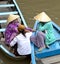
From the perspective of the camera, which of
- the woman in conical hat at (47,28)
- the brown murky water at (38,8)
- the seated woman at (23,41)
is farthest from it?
the brown murky water at (38,8)

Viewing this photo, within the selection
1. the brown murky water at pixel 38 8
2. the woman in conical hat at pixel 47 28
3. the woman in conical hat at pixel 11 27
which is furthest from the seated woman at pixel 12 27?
the brown murky water at pixel 38 8

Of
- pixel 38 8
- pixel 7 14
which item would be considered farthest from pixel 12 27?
pixel 38 8

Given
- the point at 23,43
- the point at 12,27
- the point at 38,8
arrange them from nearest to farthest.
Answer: the point at 23,43 → the point at 12,27 → the point at 38,8

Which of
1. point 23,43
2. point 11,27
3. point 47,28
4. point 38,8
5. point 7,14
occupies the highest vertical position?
point 47,28

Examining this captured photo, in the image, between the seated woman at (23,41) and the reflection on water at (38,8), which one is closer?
the seated woman at (23,41)

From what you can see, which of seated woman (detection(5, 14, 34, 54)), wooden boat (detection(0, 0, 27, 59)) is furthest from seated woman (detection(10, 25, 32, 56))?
wooden boat (detection(0, 0, 27, 59))

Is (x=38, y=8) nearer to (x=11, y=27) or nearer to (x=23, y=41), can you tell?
(x=11, y=27)

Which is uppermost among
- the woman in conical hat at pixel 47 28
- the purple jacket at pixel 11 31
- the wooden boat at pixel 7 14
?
the woman in conical hat at pixel 47 28

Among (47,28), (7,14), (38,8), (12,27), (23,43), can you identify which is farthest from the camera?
(38,8)

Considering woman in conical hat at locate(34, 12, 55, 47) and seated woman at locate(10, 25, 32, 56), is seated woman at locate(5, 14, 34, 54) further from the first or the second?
woman in conical hat at locate(34, 12, 55, 47)

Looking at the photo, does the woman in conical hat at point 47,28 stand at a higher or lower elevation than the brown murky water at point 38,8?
higher

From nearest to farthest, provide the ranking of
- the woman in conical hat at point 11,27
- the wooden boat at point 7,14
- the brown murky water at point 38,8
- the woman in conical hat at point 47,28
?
the woman in conical hat at point 47,28 → the woman in conical hat at point 11,27 → the wooden boat at point 7,14 → the brown murky water at point 38,8

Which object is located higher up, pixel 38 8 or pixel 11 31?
pixel 11 31

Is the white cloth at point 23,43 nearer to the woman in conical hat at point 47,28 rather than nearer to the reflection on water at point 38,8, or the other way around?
the woman in conical hat at point 47,28
